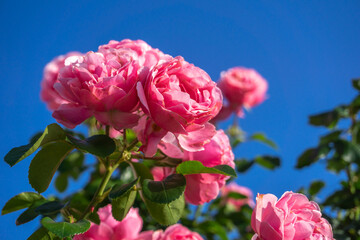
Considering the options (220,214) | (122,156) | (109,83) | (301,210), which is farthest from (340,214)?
(109,83)

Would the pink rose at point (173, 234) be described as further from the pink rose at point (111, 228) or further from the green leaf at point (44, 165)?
the green leaf at point (44, 165)

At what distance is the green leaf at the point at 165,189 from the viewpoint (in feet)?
2.31

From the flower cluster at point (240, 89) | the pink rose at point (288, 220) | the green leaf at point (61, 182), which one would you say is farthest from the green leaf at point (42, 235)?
the flower cluster at point (240, 89)

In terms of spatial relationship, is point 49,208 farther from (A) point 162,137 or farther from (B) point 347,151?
(B) point 347,151

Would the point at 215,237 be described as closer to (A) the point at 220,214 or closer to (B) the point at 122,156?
(A) the point at 220,214

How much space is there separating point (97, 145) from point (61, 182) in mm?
1401

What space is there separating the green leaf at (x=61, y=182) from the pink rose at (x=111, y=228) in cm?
113

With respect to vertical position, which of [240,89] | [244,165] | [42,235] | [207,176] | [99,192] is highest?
[240,89]

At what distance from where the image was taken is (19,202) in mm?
885

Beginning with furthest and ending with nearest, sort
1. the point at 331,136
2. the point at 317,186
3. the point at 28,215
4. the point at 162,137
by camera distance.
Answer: the point at 317,186 < the point at 331,136 < the point at 28,215 < the point at 162,137

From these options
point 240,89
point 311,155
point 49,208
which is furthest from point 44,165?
point 240,89

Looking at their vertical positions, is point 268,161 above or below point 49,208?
A: above

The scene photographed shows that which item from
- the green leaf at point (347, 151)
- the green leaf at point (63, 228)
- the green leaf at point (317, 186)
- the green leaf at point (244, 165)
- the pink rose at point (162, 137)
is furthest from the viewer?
the green leaf at point (317, 186)

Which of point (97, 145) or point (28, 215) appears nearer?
point (97, 145)
